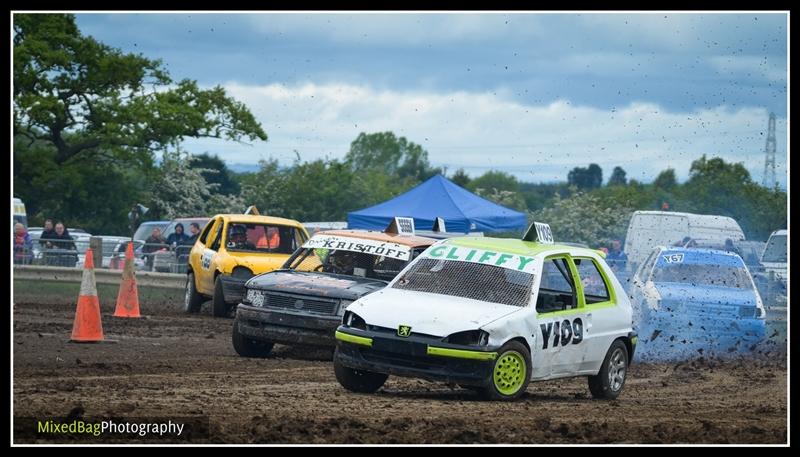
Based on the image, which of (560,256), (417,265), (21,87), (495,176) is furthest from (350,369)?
(495,176)

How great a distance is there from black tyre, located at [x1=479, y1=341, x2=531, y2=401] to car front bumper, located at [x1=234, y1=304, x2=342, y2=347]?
2935mm

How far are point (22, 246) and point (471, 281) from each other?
1970cm

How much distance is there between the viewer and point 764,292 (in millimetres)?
24344

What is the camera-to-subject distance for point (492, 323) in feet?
37.1

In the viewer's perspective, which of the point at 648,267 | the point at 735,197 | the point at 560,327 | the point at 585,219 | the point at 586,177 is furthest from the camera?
the point at 586,177

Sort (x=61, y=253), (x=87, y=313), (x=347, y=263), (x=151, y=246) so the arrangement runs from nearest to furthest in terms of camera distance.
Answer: (x=347, y=263)
(x=87, y=313)
(x=61, y=253)
(x=151, y=246)

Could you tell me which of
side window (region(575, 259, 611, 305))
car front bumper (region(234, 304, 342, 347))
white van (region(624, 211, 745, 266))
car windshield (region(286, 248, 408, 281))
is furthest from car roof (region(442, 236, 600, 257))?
white van (region(624, 211, 745, 266))

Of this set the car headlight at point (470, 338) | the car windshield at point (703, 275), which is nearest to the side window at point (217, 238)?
the car windshield at point (703, 275)

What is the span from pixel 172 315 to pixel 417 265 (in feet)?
31.6

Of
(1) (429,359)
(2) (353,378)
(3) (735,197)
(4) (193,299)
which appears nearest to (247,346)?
(2) (353,378)

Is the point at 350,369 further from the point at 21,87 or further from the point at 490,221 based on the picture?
the point at 21,87

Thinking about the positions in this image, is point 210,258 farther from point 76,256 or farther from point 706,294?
point 76,256

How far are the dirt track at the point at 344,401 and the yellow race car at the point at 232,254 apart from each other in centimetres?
396

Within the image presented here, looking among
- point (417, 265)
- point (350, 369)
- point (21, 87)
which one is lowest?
point (350, 369)
